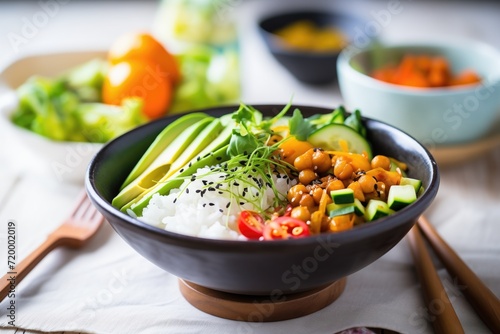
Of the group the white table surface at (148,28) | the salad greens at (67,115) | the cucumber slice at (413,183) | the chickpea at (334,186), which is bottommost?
the white table surface at (148,28)

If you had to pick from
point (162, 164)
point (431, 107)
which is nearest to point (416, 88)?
point (431, 107)

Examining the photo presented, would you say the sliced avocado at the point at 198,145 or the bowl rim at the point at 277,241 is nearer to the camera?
the bowl rim at the point at 277,241

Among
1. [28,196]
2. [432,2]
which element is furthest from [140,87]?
[432,2]

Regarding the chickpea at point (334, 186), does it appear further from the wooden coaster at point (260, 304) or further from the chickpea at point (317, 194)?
the wooden coaster at point (260, 304)

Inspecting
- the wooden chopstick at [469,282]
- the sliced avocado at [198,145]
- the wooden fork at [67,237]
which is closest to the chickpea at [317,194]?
the sliced avocado at [198,145]

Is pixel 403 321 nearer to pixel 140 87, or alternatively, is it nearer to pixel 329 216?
pixel 329 216
